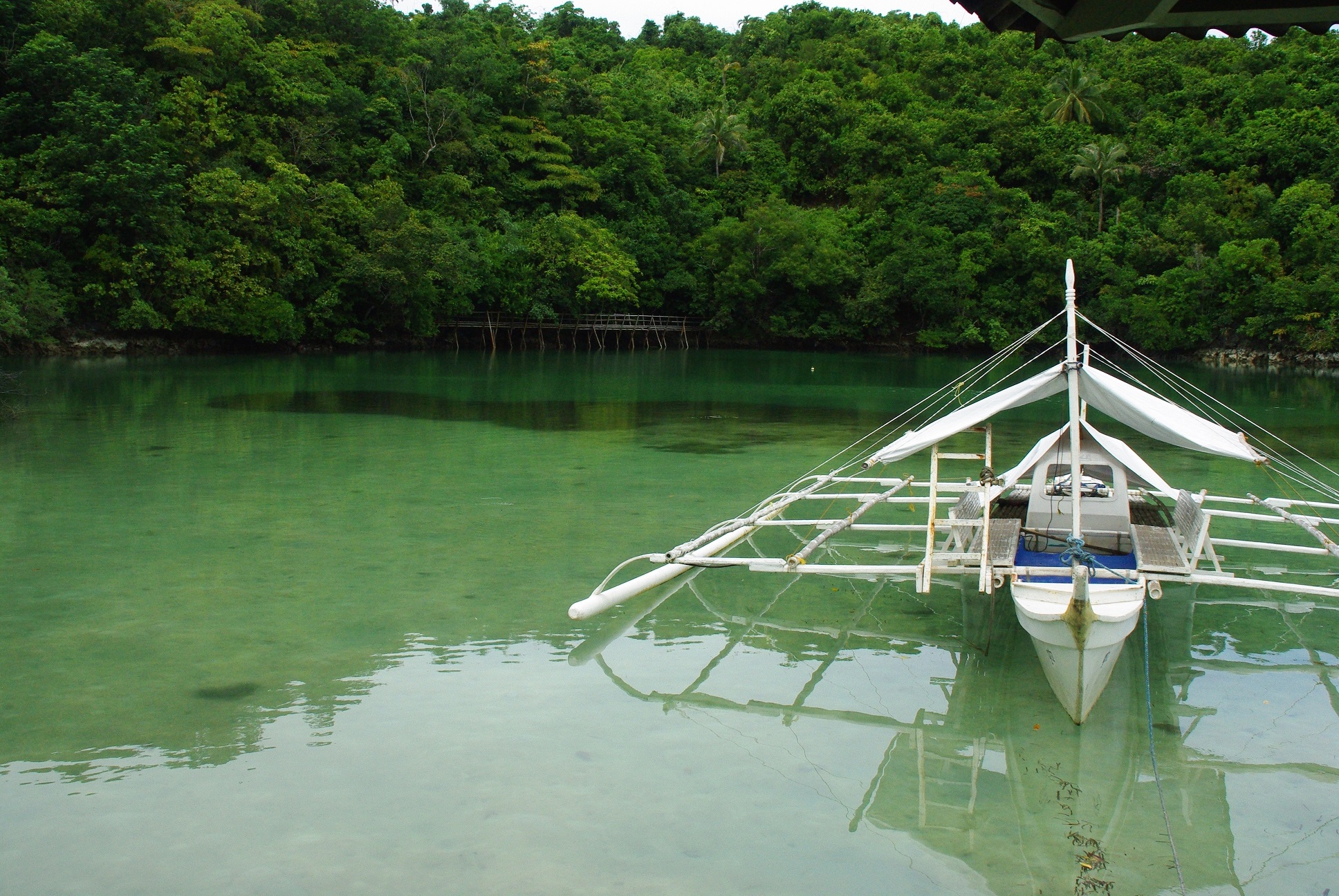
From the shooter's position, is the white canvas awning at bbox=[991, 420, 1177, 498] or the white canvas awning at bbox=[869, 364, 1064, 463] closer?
the white canvas awning at bbox=[869, 364, 1064, 463]

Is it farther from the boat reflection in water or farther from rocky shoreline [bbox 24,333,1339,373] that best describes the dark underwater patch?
rocky shoreline [bbox 24,333,1339,373]

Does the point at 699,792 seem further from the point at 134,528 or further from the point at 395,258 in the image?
the point at 395,258

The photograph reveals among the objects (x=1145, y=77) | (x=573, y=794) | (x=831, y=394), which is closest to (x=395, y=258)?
(x=831, y=394)

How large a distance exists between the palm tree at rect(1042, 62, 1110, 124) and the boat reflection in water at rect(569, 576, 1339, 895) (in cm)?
5601

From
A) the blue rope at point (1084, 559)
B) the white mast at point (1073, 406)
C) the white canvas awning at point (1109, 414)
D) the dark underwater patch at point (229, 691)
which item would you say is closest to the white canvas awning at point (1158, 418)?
the white canvas awning at point (1109, 414)

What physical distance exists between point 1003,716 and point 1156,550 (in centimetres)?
172

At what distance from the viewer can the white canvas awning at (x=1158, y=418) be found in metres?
7.29

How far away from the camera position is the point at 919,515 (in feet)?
39.3

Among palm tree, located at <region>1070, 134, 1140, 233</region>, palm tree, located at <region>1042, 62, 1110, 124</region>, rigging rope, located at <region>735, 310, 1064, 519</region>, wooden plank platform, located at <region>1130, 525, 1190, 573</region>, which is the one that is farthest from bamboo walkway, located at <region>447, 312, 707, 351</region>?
wooden plank platform, located at <region>1130, 525, 1190, 573</region>

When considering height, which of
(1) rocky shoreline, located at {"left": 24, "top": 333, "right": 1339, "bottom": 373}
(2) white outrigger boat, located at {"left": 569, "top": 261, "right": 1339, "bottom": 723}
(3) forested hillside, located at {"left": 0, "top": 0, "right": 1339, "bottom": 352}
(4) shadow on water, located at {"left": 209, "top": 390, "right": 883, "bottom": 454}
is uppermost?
(3) forested hillside, located at {"left": 0, "top": 0, "right": 1339, "bottom": 352}

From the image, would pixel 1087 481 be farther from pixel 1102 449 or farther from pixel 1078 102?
pixel 1078 102

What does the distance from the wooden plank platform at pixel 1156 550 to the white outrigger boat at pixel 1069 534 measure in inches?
0.6

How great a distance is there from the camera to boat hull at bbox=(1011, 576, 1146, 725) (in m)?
5.51

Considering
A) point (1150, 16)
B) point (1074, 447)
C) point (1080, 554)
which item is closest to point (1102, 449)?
point (1074, 447)
